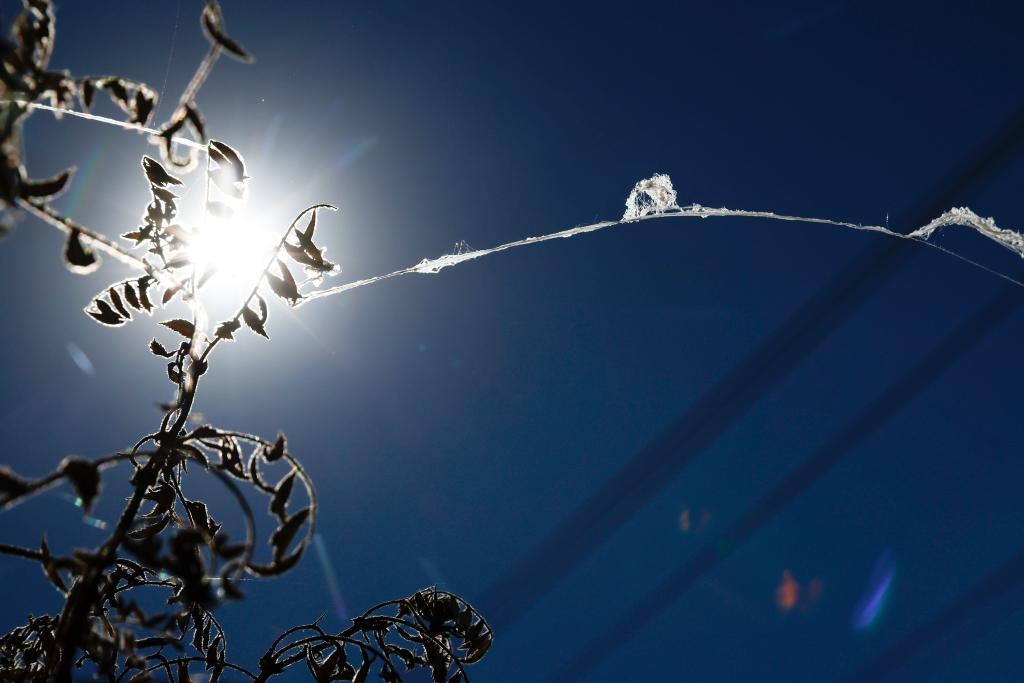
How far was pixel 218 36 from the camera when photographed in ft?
1.88

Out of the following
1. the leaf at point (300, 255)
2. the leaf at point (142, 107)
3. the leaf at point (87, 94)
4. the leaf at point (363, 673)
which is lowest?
the leaf at point (363, 673)

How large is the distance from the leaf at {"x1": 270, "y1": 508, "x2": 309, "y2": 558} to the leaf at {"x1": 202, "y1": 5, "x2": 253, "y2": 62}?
435 mm

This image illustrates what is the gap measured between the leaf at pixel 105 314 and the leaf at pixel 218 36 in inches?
15.4

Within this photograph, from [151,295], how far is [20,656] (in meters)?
0.70

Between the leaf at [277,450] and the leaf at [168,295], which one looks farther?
the leaf at [168,295]

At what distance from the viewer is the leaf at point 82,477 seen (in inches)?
17.8

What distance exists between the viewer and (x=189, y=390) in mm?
651

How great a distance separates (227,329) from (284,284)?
0.10m

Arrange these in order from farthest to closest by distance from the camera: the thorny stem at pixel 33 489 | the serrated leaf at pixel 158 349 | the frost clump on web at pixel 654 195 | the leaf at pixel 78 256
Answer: the frost clump on web at pixel 654 195, the serrated leaf at pixel 158 349, the leaf at pixel 78 256, the thorny stem at pixel 33 489

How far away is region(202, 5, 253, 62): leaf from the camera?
0.57m

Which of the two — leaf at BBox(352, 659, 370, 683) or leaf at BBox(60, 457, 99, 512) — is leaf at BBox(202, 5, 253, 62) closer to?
leaf at BBox(60, 457, 99, 512)

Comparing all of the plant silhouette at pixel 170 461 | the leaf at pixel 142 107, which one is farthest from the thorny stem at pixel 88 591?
the leaf at pixel 142 107

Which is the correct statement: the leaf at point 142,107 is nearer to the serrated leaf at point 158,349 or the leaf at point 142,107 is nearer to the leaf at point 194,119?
the leaf at point 194,119

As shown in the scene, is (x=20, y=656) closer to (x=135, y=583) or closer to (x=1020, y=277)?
(x=135, y=583)
